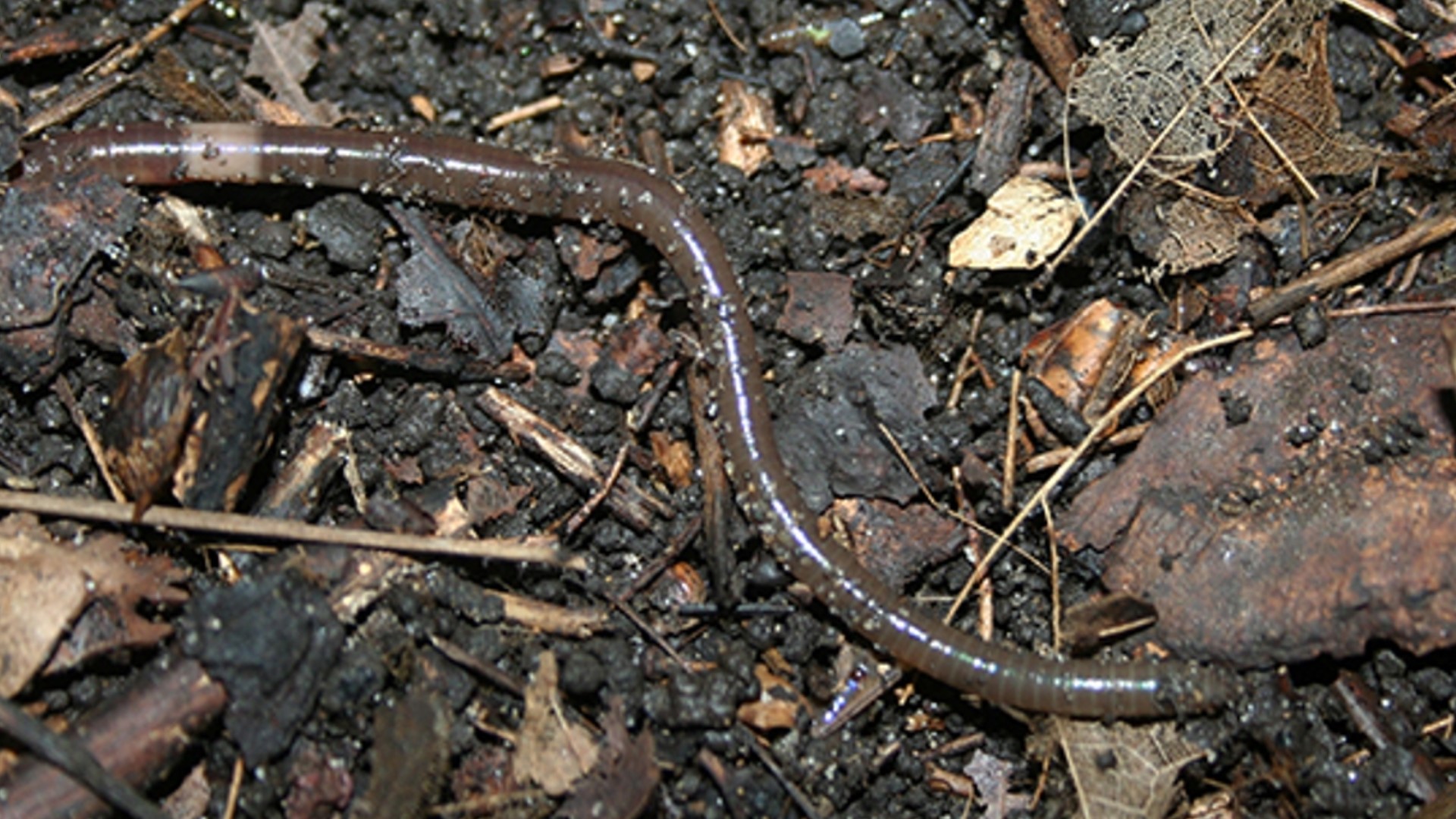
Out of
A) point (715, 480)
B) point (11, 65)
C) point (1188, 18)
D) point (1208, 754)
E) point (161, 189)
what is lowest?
point (1208, 754)

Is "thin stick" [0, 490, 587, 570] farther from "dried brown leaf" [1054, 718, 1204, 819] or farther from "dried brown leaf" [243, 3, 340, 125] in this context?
"dried brown leaf" [1054, 718, 1204, 819]

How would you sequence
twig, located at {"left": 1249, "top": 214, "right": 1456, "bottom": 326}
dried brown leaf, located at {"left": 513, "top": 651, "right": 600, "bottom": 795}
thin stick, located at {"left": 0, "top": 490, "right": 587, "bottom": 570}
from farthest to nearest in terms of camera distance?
twig, located at {"left": 1249, "top": 214, "right": 1456, "bottom": 326} → thin stick, located at {"left": 0, "top": 490, "right": 587, "bottom": 570} → dried brown leaf, located at {"left": 513, "top": 651, "right": 600, "bottom": 795}

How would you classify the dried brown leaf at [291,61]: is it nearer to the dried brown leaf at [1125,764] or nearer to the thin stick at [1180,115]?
the thin stick at [1180,115]

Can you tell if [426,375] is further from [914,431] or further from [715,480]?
[914,431]

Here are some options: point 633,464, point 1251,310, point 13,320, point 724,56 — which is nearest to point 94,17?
point 13,320

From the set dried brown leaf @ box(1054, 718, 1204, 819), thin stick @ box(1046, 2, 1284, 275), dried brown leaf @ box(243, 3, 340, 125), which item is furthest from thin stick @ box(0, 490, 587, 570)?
thin stick @ box(1046, 2, 1284, 275)
